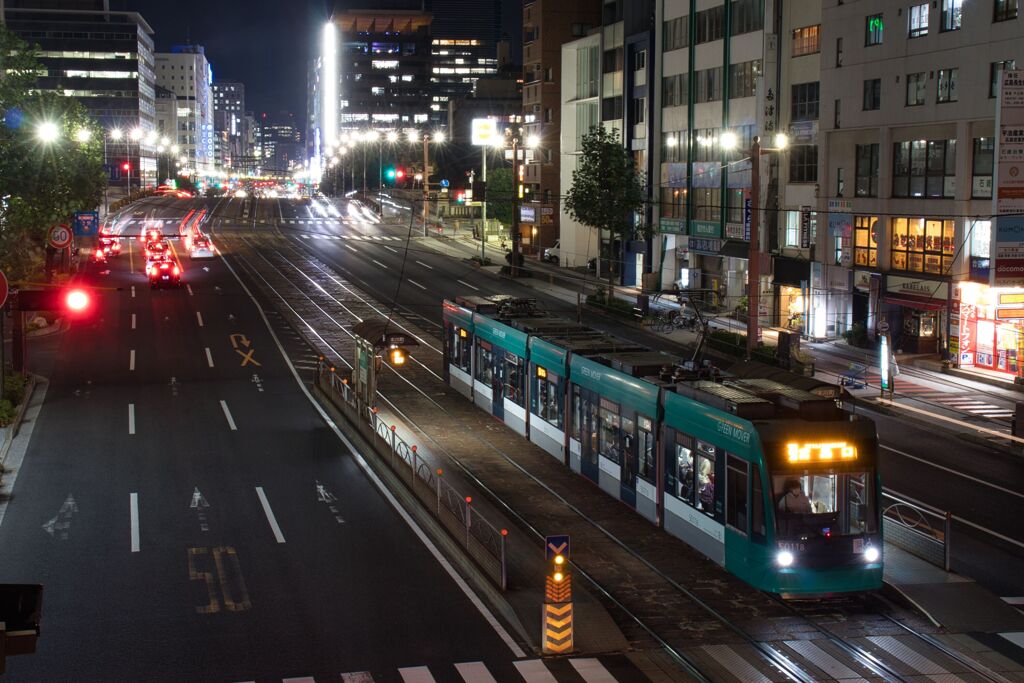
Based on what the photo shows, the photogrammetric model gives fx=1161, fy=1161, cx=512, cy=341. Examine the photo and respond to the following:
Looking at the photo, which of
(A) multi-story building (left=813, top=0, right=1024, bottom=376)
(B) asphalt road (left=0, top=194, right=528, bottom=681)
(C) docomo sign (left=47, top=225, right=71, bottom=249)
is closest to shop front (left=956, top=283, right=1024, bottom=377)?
(A) multi-story building (left=813, top=0, right=1024, bottom=376)

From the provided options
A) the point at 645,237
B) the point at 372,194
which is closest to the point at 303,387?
the point at 645,237

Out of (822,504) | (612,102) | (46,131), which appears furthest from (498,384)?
(612,102)

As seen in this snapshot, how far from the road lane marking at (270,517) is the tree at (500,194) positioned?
2652 inches

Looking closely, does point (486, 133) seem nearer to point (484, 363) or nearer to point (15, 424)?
point (484, 363)

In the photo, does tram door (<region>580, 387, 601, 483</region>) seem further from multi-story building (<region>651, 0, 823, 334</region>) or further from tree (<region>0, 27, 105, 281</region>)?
multi-story building (<region>651, 0, 823, 334</region>)

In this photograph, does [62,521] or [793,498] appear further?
[62,521]

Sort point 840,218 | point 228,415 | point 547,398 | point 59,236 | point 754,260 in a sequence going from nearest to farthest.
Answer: point 547,398 < point 228,415 < point 754,260 < point 59,236 < point 840,218

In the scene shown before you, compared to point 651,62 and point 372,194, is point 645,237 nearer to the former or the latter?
point 651,62

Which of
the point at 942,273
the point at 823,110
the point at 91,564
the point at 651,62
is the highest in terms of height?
the point at 651,62

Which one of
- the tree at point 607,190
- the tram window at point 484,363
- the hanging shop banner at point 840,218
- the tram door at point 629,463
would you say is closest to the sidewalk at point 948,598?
the tram door at point 629,463

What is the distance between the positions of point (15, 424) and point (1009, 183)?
32422 mm

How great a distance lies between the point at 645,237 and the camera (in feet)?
223

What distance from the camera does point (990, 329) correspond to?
43562 mm

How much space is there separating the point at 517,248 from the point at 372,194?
3232 inches
